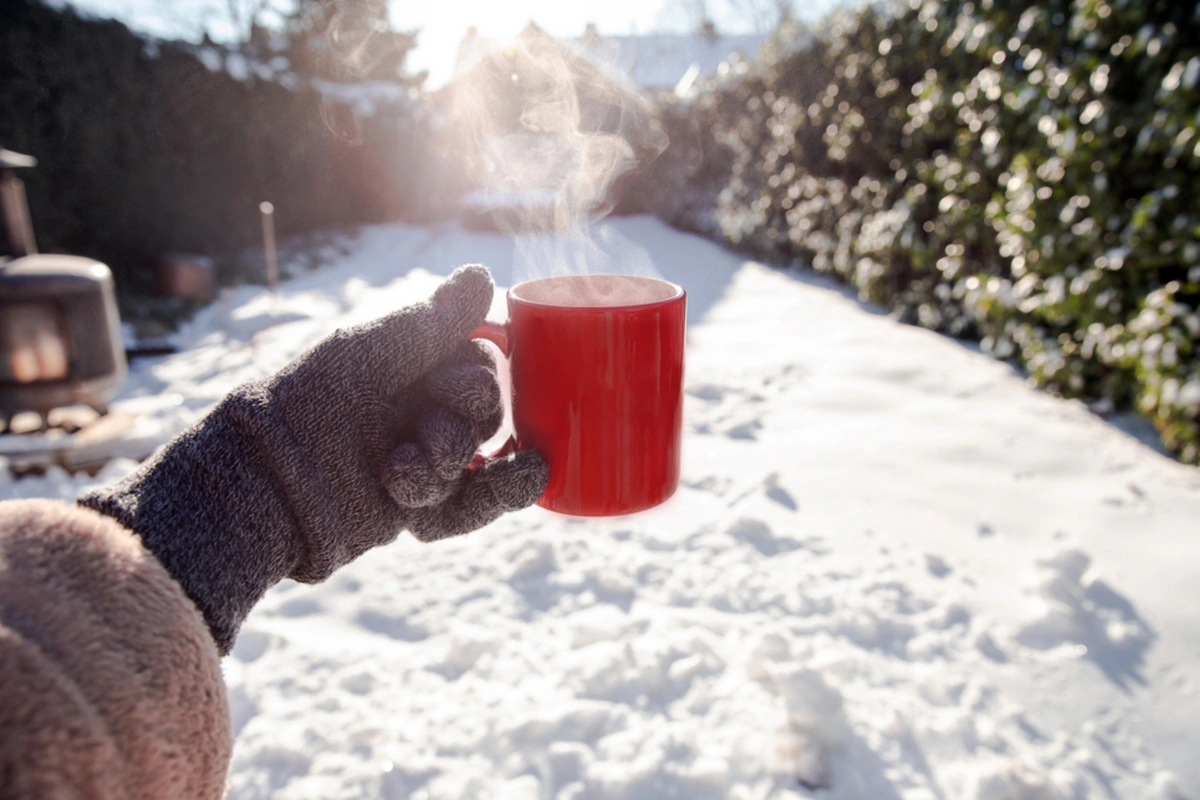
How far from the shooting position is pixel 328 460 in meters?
1.00

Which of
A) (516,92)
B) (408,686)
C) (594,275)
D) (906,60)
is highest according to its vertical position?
(906,60)

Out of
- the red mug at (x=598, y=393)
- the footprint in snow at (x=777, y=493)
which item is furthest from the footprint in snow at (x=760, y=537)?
the red mug at (x=598, y=393)

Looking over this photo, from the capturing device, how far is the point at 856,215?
553 centimetres

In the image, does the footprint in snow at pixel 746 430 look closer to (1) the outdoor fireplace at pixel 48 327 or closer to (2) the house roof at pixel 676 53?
(1) the outdoor fireplace at pixel 48 327

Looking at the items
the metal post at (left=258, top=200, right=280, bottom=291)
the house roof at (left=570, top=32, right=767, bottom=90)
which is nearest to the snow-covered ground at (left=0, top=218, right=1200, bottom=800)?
the metal post at (left=258, top=200, right=280, bottom=291)

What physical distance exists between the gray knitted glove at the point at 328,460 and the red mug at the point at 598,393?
5 centimetres

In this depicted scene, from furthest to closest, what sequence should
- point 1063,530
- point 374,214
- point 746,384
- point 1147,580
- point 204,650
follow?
→ point 374,214
point 746,384
point 1063,530
point 1147,580
point 204,650

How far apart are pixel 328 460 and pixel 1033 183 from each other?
12.4 feet

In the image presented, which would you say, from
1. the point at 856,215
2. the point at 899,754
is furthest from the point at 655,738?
the point at 856,215

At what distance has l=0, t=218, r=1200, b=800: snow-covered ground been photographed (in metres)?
1.56

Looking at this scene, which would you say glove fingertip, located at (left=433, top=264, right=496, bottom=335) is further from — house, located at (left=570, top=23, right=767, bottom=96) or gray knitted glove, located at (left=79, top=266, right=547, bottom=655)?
house, located at (left=570, top=23, right=767, bottom=96)

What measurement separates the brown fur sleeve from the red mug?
0.54 metres

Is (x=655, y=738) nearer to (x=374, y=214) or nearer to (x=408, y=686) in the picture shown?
(x=408, y=686)

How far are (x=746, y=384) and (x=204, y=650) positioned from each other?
138 inches
